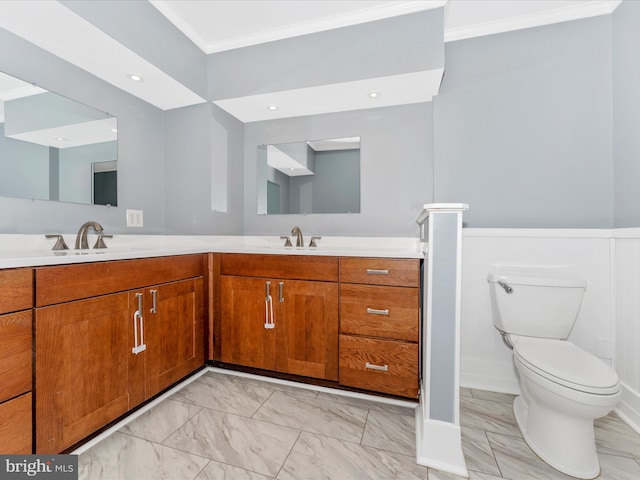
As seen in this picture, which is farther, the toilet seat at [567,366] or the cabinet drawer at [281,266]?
the cabinet drawer at [281,266]

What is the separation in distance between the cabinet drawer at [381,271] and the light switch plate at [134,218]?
1.53 m

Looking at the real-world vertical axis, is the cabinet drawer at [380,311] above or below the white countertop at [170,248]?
below

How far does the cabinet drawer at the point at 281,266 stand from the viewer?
1.78 meters

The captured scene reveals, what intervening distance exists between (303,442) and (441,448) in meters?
0.61

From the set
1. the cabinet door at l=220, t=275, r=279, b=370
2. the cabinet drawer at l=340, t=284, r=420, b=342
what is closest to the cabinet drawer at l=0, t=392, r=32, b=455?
the cabinet door at l=220, t=275, r=279, b=370

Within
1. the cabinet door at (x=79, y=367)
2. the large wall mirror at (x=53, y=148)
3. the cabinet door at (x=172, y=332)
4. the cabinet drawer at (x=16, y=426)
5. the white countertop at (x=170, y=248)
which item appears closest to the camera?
the cabinet drawer at (x=16, y=426)

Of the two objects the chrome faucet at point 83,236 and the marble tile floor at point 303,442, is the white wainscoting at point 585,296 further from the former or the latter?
the chrome faucet at point 83,236

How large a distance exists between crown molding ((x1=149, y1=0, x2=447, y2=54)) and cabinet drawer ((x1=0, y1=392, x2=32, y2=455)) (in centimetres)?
214

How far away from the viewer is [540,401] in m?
1.35

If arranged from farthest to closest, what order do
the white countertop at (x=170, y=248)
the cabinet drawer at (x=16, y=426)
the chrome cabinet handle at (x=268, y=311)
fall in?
the chrome cabinet handle at (x=268, y=311) → the white countertop at (x=170, y=248) → the cabinet drawer at (x=16, y=426)

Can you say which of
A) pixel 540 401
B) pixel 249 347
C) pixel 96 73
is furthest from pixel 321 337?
pixel 96 73

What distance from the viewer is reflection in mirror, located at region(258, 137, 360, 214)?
7.78 feet

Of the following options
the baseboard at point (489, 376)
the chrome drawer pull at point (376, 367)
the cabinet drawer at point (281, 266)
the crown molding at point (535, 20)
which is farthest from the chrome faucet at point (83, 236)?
the crown molding at point (535, 20)

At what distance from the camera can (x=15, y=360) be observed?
1.06 meters
